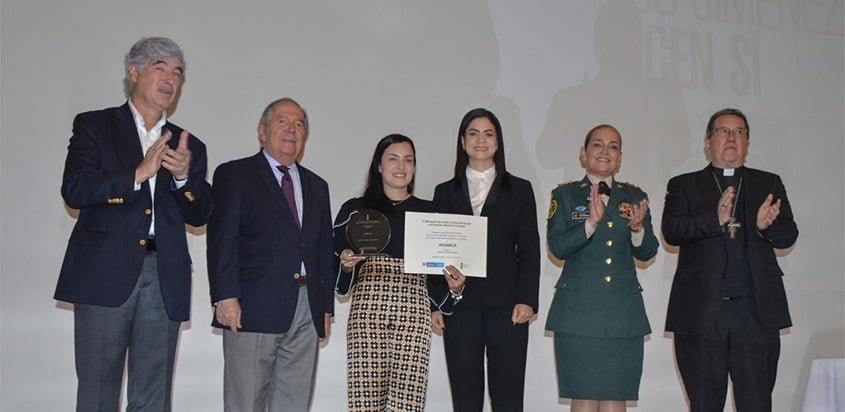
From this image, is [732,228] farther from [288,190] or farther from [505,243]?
[288,190]

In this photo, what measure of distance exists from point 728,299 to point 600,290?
64 cm

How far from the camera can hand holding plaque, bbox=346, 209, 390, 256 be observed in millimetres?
Result: 3354

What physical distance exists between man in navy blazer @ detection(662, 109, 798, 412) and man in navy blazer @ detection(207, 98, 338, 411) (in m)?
1.67

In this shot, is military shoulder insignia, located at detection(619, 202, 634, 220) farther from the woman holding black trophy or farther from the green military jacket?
the woman holding black trophy

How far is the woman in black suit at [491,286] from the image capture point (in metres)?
3.41

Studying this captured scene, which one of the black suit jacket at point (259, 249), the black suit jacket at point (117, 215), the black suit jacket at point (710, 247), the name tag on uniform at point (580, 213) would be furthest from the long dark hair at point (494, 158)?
the black suit jacket at point (117, 215)

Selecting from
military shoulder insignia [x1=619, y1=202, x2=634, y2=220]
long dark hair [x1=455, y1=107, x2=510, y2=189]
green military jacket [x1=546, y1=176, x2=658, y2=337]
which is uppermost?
long dark hair [x1=455, y1=107, x2=510, y2=189]

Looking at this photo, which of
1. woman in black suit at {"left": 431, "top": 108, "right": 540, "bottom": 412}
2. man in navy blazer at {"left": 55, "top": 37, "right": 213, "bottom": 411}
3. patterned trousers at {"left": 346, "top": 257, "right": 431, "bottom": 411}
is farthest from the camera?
woman in black suit at {"left": 431, "top": 108, "right": 540, "bottom": 412}

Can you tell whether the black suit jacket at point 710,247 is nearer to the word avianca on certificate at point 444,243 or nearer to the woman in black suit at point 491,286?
the woman in black suit at point 491,286

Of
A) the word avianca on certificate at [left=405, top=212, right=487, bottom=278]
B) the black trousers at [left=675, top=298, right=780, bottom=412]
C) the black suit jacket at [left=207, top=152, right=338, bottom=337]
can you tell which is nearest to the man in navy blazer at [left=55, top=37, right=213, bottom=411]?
the black suit jacket at [left=207, top=152, right=338, bottom=337]

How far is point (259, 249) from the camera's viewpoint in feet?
10.6

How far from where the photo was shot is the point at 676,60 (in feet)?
17.8

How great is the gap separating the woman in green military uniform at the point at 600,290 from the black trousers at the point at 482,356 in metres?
0.29

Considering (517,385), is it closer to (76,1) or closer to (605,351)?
(605,351)
